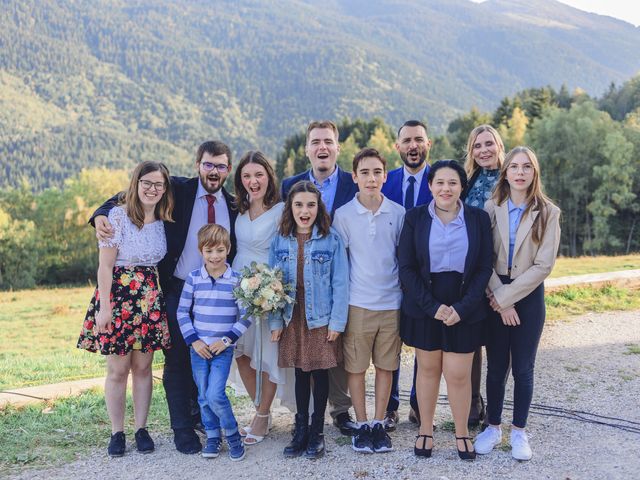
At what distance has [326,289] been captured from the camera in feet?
16.0

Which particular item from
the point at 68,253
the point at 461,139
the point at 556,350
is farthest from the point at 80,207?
the point at 556,350

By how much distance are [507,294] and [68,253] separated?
5196 cm

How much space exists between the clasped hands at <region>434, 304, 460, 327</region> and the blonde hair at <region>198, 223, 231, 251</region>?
5.86 feet

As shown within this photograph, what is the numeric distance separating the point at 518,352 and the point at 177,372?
2.89 metres

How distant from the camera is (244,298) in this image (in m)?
4.71

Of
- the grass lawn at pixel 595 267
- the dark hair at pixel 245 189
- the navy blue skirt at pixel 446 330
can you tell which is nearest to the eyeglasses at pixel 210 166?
the dark hair at pixel 245 189

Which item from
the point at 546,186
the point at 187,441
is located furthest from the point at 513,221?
the point at 546,186

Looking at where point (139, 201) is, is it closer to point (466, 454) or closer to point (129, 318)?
point (129, 318)

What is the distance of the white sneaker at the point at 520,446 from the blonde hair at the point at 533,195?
160 cm

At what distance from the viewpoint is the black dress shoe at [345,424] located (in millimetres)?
5395

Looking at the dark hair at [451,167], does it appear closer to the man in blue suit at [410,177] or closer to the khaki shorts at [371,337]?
the man in blue suit at [410,177]

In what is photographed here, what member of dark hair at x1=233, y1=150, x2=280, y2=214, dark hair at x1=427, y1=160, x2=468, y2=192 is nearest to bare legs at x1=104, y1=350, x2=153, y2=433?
dark hair at x1=233, y1=150, x2=280, y2=214

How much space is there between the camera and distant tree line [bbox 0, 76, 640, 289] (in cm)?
3881

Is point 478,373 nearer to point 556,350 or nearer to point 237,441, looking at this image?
point 237,441
